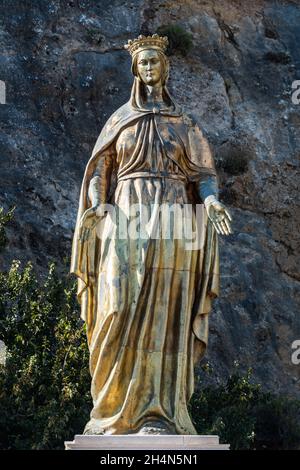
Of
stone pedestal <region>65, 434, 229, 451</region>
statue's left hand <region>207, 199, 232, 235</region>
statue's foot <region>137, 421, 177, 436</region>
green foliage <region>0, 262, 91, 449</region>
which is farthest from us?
green foliage <region>0, 262, 91, 449</region>

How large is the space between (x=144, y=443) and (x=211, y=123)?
2622 cm

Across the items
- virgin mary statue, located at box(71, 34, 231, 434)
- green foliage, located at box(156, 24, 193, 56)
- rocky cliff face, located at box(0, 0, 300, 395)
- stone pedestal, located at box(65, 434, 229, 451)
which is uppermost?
green foliage, located at box(156, 24, 193, 56)

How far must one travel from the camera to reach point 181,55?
1543 inches

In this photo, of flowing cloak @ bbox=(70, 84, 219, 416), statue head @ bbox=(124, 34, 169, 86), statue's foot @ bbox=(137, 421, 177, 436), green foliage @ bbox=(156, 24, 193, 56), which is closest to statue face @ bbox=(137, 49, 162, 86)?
statue head @ bbox=(124, 34, 169, 86)

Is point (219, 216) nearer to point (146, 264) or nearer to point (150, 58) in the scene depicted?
point (146, 264)

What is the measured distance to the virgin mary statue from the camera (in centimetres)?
1208

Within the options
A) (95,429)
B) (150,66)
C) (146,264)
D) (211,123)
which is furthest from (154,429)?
(211,123)

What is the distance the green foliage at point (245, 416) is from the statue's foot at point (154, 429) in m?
9.34

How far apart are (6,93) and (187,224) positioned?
23.7 metres

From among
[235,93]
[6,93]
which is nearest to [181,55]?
[235,93]

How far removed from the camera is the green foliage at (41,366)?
20.6 meters

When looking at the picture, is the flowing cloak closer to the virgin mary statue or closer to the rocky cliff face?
the virgin mary statue

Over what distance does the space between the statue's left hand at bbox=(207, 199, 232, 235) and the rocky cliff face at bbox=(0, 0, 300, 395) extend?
17.3m

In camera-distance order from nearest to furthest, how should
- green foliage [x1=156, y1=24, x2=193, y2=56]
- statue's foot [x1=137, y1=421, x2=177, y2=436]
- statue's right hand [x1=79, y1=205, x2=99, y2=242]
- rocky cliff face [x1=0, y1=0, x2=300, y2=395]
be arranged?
statue's foot [x1=137, y1=421, x2=177, y2=436], statue's right hand [x1=79, y1=205, x2=99, y2=242], rocky cliff face [x1=0, y1=0, x2=300, y2=395], green foliage [x1=156, y1=24, x2=193, y2=56]
